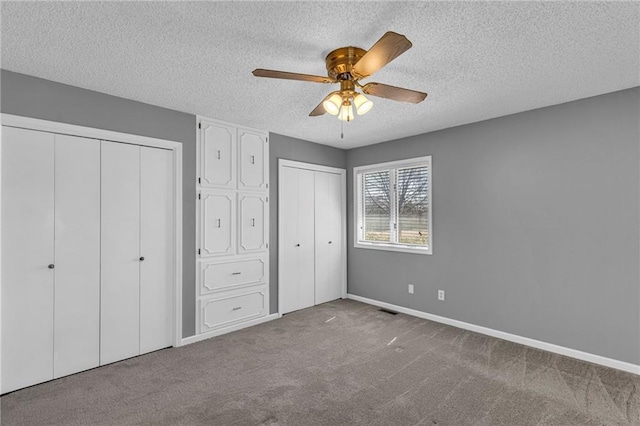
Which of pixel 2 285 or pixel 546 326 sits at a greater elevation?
pixel 2 285

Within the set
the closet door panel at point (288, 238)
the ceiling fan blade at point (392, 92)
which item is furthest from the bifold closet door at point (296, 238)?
the ceiling fan blade at point (392, 92)

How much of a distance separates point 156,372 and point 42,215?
5.41 feet

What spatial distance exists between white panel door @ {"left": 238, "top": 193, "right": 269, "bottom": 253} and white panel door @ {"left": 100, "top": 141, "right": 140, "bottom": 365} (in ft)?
3.77

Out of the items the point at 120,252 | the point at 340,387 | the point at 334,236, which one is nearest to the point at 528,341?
the point at 340,387

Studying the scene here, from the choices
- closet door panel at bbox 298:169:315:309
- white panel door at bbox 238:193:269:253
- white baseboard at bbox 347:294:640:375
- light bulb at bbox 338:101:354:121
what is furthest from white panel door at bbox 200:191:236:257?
white baseboard at bbox 347:294:640:375

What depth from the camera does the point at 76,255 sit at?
2793mm

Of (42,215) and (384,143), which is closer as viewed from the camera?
(42,215)

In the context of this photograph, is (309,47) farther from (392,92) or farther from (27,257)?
(27,257)

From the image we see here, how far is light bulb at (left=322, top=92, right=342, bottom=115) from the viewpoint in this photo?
2.16 metres

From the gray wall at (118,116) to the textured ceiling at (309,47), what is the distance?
4.3 inches

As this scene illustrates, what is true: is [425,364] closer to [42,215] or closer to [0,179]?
[42,215]

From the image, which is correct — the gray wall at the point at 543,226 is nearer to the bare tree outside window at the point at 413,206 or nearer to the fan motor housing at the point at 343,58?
the bare tree outside window at the point at 413,206

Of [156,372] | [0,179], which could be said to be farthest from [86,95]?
[156,372]

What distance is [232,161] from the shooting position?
3.84 meters
